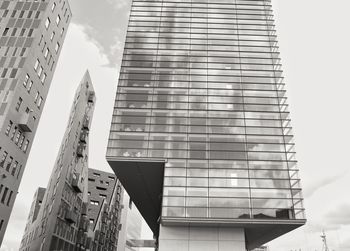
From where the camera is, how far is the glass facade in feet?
118

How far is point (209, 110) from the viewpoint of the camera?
4109cm

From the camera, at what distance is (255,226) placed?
35.8 meters

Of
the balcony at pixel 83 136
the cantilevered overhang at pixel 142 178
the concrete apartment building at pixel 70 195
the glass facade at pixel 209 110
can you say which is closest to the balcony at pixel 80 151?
the concrete apartment building at pixel 70 195

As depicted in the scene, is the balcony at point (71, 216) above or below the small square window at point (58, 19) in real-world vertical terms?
below

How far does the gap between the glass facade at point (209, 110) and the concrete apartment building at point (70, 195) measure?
967 inches

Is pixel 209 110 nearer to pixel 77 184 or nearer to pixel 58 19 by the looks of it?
pixel 77 184

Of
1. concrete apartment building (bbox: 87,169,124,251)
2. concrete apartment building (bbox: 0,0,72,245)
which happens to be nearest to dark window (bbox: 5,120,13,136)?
concrete apartment building (bbox: 0,0,72,245)

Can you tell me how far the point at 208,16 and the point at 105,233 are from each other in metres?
63.5

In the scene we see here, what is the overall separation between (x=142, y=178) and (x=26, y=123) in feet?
59.9

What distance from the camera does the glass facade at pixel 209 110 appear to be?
A: 3584cm

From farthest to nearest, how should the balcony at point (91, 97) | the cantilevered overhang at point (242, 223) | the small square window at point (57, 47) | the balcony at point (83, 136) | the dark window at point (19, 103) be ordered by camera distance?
the balcony at point (91, 97)
the balcony at point (83, 136)
the small square window at point (57, 47)
the dark window at point (19, 103)
the cantilevered overhang at point (242, 223)

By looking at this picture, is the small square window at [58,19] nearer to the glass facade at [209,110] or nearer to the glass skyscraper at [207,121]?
the glass facade at [209,110]

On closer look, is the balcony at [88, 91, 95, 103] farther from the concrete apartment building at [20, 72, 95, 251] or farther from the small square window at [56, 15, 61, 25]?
the small square window at [56, 15, 61, 25]

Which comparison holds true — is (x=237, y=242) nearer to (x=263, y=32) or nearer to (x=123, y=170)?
(x=123, y=170)
